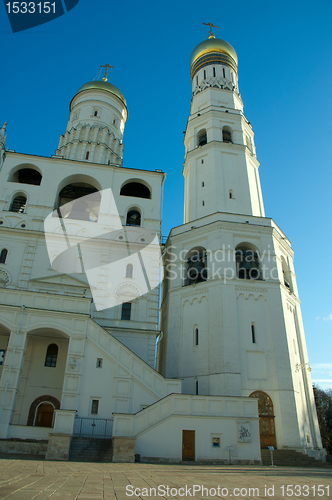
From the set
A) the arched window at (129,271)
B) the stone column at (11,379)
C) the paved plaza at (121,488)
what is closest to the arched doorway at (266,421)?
the arched window at (129,271)

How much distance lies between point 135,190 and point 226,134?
34.1 feet

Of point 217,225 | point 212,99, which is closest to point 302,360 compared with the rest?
point 217,225

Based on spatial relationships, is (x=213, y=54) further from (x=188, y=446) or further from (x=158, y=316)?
(x=188, y=446)

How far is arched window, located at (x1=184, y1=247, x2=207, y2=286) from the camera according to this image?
27188 millimetres

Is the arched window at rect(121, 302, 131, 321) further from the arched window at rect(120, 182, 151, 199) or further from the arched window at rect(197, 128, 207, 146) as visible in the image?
the arched window at rect(197, 128, 207, 146)

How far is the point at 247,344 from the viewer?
2338cm

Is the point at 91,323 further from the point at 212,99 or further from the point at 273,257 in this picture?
the point at 212,99

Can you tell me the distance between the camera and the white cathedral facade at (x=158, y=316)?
17234 mm

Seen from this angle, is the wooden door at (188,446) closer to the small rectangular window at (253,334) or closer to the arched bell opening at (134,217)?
the small rectangular window at (253,334)

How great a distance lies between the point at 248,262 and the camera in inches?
1062

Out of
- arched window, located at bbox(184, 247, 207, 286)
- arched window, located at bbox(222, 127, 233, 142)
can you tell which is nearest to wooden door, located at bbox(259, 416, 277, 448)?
arched window, located at bbox(184, 247, 207, 286)

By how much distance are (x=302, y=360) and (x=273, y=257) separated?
295 inches

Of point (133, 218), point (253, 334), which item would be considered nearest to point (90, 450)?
point (253, 334)

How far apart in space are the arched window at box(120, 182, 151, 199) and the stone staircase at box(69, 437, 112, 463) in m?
21.5
